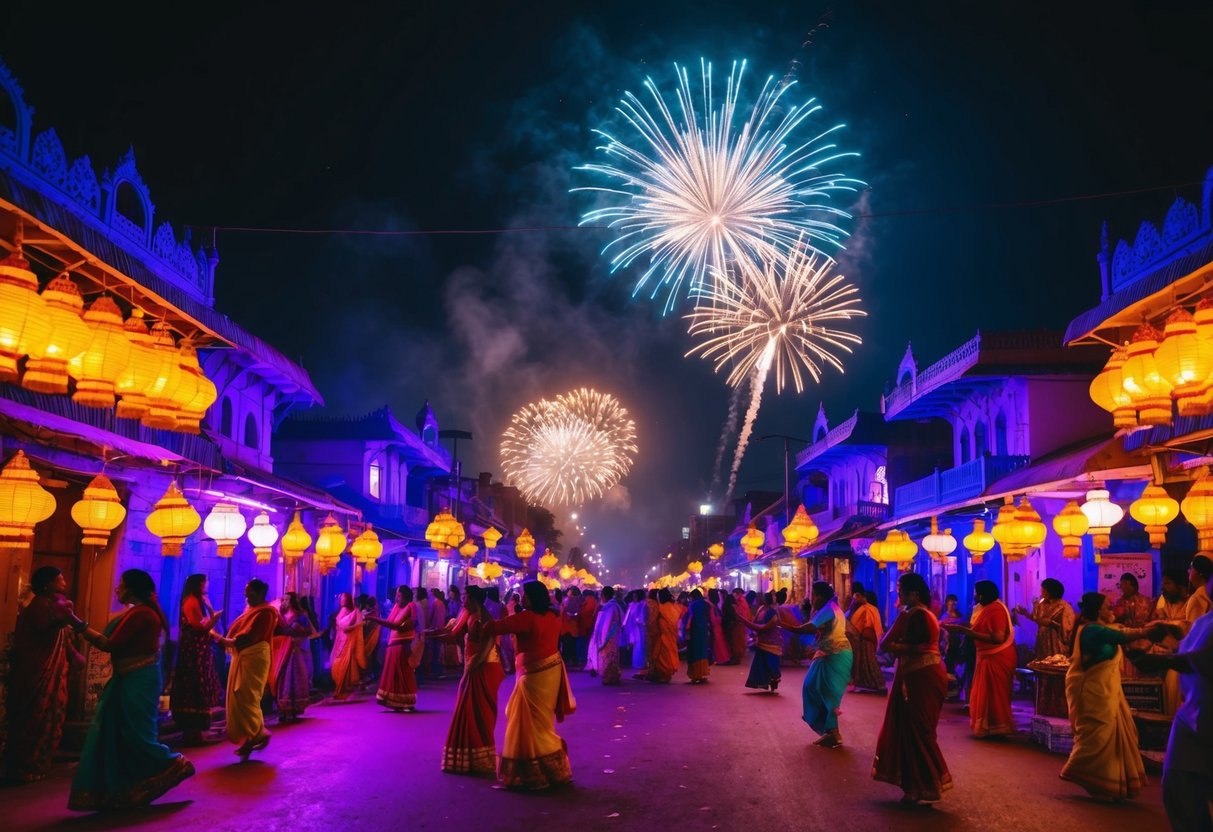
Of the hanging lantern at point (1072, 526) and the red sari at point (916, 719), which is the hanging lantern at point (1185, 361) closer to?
the red sari at point (916, 719)

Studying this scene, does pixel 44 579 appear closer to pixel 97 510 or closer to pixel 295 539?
pixel 97 510

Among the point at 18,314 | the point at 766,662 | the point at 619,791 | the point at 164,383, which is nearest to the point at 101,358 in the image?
the point at 164,383

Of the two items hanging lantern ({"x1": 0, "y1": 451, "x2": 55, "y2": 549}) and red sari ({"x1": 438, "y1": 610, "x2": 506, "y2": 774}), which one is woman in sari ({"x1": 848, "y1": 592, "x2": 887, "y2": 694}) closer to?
red sari ({"x1": 438, "y1": 610, "x2": 506, "y2": 774})

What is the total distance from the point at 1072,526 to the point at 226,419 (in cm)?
1557

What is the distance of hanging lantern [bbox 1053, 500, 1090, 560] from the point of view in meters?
12.8

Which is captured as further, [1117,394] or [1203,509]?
[1203,509]

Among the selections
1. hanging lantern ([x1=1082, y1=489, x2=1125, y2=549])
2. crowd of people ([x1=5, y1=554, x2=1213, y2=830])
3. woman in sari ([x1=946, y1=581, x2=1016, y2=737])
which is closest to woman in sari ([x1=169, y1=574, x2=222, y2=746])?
crowd of people ([x1=5, y1=554, x2=1213, y2=830])

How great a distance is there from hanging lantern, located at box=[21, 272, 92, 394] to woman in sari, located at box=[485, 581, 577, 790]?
12.7 feet

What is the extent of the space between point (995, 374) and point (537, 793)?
17885 mm

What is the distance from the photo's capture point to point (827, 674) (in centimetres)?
1102

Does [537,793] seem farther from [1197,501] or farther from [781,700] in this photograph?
[781,700]

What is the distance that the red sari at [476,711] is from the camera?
29.5 feet

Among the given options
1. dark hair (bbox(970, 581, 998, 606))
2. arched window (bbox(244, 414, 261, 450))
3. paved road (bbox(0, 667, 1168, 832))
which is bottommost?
paved road (bbox(0, 667, 1168, 832))

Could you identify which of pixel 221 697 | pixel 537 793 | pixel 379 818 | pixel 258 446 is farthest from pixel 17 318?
pixel 258 446
